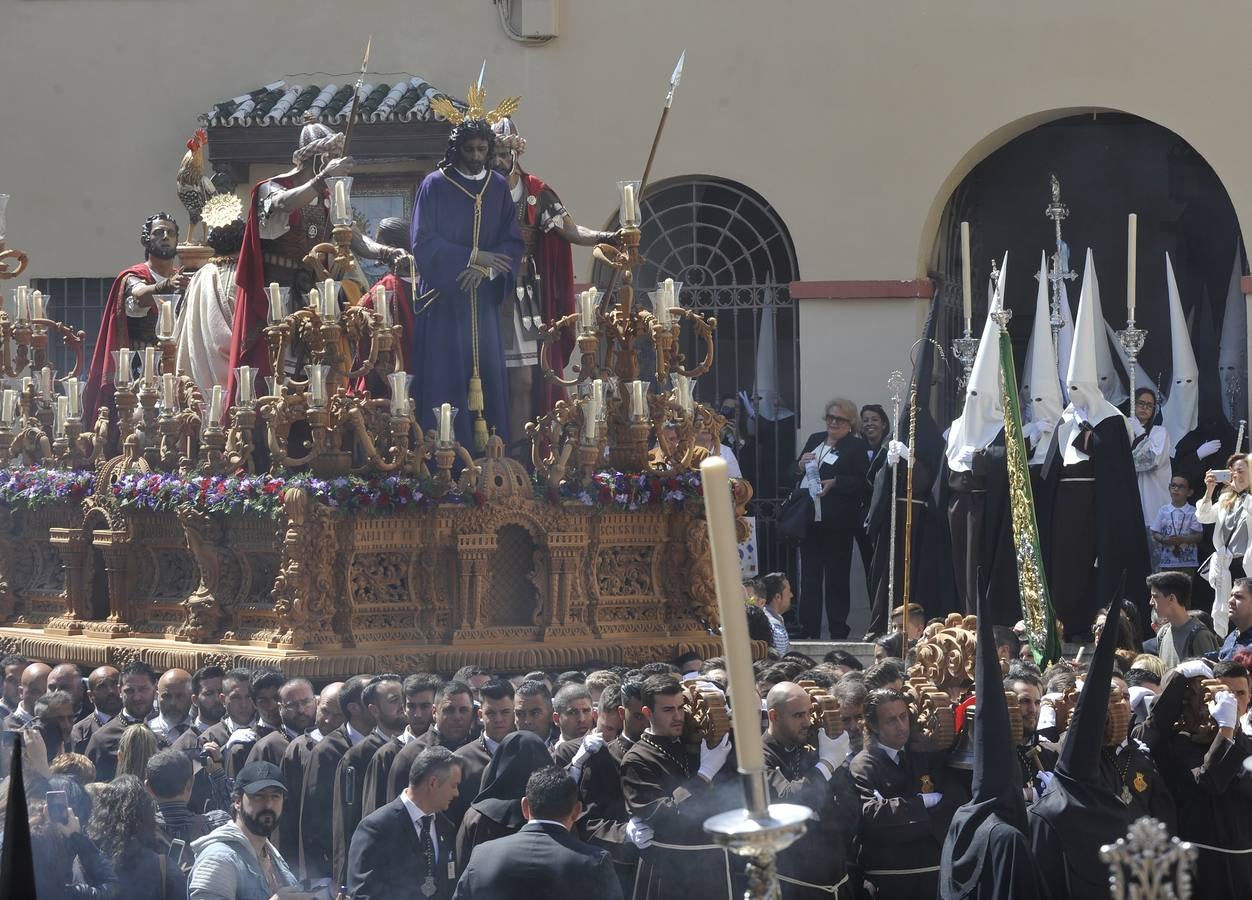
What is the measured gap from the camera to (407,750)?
7570mm

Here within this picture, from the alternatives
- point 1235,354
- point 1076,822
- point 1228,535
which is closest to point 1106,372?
point 1235,354

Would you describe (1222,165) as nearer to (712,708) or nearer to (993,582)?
(993,582)

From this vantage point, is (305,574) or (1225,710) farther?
(305,574)

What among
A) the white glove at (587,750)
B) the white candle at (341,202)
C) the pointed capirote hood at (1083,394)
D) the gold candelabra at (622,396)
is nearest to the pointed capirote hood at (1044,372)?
the pointed capirote hood at (1083,394)

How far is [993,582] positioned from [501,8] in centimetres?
708

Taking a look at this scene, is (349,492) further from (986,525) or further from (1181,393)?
(1181,393)

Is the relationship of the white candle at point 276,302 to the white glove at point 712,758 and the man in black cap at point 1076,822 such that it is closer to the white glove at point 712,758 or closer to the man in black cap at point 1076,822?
the white glove at point 712,758

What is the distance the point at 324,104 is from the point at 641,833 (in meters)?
11.3

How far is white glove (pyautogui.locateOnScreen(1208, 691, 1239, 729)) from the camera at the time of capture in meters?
7.46

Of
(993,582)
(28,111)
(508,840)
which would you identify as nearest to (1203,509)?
(993,582)

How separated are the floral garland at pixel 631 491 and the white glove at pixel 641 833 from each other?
3269 mm

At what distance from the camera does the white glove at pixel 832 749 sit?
712cm

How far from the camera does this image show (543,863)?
5.89 meters

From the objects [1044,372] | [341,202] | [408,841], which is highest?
[341,202]
